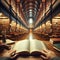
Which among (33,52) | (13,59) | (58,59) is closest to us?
(58,59)

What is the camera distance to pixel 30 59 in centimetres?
200

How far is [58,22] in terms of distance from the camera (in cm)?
1277

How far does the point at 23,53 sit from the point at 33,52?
14 centimetres

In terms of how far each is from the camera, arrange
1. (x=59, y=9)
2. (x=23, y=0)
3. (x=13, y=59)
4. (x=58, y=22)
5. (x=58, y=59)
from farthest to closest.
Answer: (x=23, y=0), (x=58, y=22), (x=59, y=9), (x=13, y=59), (x=58, y=59)

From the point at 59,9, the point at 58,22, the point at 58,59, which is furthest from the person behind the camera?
the point at 58,22

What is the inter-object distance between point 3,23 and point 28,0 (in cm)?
1037

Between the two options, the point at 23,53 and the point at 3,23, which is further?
the point at 3,23

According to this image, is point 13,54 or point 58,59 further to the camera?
point 13,54

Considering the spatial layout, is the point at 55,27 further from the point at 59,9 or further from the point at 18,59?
the point at 18,59

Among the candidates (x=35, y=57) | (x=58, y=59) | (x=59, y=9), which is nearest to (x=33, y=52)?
(x=35, y=57)

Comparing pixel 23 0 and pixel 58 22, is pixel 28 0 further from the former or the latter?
pixel 58 22

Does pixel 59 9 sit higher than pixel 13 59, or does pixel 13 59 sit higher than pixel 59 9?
pixel 59 9

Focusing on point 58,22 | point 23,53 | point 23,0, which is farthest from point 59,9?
point 23,0

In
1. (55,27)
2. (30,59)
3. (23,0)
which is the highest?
(23,0)
